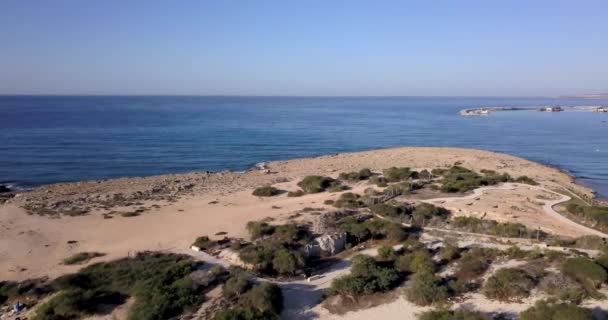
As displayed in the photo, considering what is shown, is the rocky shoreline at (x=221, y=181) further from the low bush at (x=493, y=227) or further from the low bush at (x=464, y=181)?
the low bush at (x=493, y=227)

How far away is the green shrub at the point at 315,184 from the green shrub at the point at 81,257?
19.0 metres

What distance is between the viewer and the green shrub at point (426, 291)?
16.5 metres

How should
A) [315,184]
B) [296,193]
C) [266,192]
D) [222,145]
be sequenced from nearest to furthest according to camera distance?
[296,193] → [266,192] → [315,184] → [222,145]

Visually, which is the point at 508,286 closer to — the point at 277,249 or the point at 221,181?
the point at 277,249

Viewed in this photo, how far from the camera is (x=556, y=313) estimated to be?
47.3 feet

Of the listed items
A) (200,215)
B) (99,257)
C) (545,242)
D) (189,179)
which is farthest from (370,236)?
(189,179)

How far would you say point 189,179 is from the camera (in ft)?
150

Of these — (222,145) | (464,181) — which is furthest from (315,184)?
(222,145)

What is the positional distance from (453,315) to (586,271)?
7112 mm

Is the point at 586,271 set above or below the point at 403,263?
above

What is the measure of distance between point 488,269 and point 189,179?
1355 inches

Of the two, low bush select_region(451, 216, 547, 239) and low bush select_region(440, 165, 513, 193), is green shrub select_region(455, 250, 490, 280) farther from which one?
low bush select_region(440, 165, 513, 193)

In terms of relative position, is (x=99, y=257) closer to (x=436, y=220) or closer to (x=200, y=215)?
(x=200, y=215)

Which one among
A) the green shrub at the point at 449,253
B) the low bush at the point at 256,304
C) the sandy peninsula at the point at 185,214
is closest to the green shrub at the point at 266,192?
the sandy peninsula at the point at 185,214
